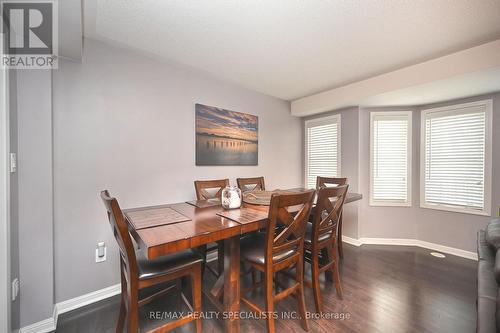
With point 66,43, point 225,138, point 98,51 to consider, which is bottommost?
point 225,138

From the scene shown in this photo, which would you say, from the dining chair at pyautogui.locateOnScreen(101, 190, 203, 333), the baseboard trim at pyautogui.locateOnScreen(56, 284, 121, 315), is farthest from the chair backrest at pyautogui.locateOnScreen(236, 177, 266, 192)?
the baseboard trim at pyautogui.locateOnScreen(56, 284, 121, 315)

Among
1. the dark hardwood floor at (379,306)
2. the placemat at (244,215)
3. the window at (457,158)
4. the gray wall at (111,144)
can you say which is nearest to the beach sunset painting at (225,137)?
the gray wall at (111,144)

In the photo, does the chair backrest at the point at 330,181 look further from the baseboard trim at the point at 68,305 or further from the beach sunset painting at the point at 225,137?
the baseboard trim at the point at 68,305

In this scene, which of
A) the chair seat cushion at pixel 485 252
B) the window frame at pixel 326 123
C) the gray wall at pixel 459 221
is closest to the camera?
the chair seat cushion at pixel 485 252

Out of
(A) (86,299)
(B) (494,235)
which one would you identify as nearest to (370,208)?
(B) (494,235)

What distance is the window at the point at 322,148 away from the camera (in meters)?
3.64

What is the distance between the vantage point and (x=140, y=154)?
221 centimetres

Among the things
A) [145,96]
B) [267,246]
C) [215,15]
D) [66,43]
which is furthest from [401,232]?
[66,43]

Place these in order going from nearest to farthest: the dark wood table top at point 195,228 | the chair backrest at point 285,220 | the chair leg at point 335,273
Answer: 1. the dark wood table top at point 195,228
2. the chair backrest at point 285,220
3. the chair leg at point 335,273

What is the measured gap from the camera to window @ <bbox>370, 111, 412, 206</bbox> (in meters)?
3.29

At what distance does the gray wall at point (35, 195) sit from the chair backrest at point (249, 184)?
190 cm

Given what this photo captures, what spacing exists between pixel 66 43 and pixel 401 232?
15.7 feet

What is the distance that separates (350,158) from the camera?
342 cm

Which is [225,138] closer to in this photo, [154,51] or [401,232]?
[154,51]
